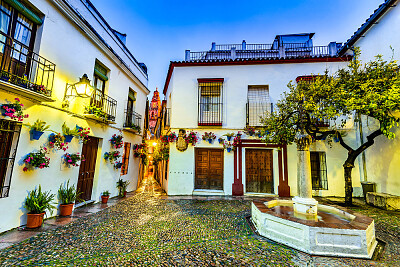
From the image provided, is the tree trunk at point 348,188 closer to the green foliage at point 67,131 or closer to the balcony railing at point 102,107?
the balcony railing at point 102,107

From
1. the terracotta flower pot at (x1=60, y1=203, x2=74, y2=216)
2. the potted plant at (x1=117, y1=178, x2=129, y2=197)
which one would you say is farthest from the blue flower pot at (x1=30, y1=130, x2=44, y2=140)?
the potted plant at (x1=117, y1=178, x2=129, y2=197)

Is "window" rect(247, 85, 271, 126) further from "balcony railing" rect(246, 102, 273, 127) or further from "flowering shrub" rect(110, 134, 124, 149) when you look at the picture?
"flowering shrub" rect(110, 134, 124, 149)

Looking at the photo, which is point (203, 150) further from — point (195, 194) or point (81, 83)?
point (81, 83)

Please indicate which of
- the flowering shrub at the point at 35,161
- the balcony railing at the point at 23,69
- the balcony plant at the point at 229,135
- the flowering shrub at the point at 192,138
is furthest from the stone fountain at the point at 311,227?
the balcony railing at the point at 23,69

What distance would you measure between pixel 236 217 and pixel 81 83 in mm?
6083

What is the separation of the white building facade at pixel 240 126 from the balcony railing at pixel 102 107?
8.92 ft

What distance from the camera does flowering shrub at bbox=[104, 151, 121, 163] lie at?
280 inches

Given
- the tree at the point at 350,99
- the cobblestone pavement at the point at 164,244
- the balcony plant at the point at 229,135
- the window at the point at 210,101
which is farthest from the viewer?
the window at the point at 210,101

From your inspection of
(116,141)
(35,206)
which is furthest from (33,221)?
(116,141)

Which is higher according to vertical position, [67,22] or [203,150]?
[67,22]

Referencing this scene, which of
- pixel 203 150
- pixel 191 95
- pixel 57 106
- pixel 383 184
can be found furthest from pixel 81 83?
pixel 383 184

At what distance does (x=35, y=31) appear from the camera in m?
4.54

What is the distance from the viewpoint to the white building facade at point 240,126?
8.16 m

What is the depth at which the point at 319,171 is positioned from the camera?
8.30m
